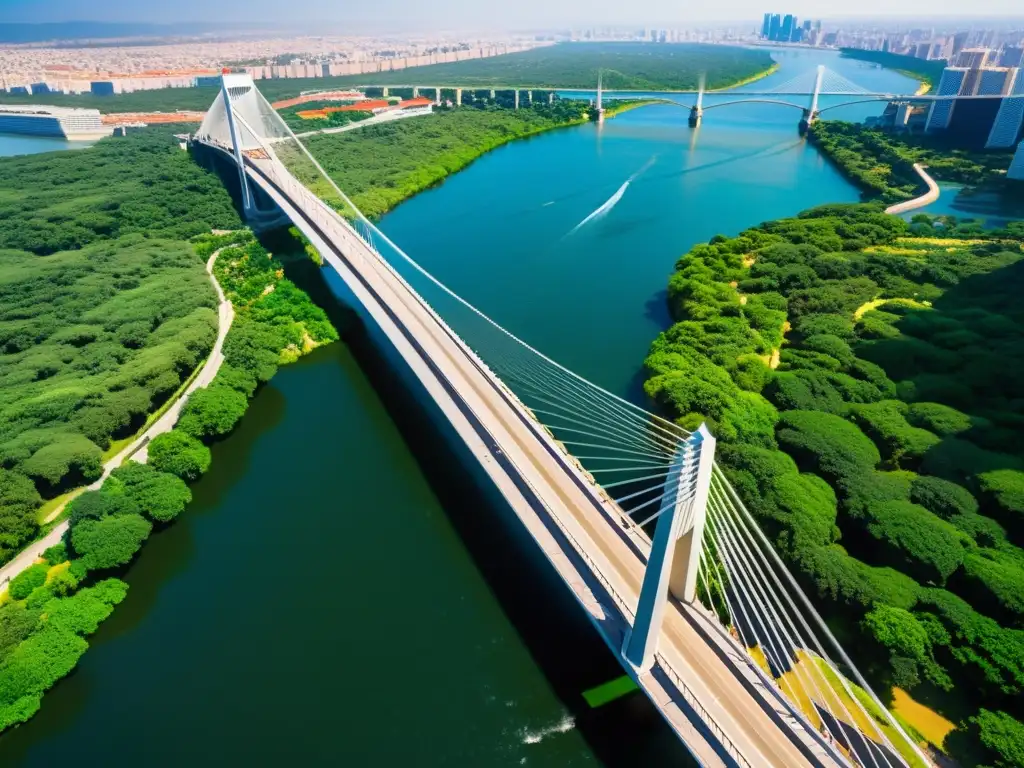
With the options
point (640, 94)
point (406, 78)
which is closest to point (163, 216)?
point (640, 94)

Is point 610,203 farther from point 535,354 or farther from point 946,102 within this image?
point 946,102

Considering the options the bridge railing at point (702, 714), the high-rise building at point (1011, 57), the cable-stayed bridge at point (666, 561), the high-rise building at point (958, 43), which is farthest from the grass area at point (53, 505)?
the high-rise building at point (958, 43)

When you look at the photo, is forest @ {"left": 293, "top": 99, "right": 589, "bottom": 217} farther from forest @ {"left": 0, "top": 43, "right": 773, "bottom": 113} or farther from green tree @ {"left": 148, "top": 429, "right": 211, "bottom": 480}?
forest @ {"left": 0, "top": 43, "right": 773, "bottom": 113}

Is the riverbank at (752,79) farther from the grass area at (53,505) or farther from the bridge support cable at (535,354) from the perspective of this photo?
the grass area at (53,505)

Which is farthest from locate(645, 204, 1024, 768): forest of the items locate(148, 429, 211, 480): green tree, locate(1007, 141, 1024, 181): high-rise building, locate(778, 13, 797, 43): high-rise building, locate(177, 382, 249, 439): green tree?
locate(778, 13, 797, 43): high-rise building

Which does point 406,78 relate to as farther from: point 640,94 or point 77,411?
point 77,411

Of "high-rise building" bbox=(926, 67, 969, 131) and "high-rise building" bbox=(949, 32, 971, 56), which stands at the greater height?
"high-rise building" bbox=(949, 32, 971, 56)

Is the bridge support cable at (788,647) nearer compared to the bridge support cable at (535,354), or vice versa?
the bridge support cable at (788,647)
